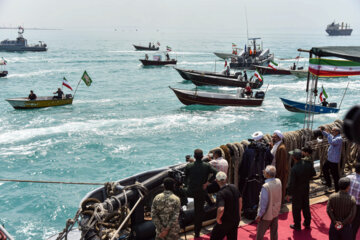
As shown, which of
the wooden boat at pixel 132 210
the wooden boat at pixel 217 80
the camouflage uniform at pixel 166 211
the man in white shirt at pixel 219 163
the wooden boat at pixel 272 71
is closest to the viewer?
the camouflage uniform at pixel 166 211

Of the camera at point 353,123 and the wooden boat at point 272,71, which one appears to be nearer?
the camera at point 353,123

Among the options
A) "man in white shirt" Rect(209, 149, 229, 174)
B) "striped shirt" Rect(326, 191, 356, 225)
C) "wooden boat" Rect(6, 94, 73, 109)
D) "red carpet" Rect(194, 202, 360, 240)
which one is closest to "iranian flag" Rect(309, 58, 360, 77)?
"red carpet" Rect(194, 202, 360, 240)

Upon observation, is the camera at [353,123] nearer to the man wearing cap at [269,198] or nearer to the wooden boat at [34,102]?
the man wearing cap at [269,198]

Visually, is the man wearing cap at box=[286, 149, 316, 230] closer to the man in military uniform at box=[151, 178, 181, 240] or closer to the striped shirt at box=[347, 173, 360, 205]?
the striped shirt at box=[347, 173, 360, 205]

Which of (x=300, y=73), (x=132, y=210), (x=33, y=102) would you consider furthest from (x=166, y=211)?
(x=300, y=73)

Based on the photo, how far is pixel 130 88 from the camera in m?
45.2

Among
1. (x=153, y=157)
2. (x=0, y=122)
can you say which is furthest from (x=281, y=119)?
(x=0, y=122)

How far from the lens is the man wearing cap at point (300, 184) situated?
6.01 meters

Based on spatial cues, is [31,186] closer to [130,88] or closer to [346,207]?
[346,207]

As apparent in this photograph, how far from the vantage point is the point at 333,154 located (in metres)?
7.62

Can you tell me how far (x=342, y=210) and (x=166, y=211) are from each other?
2.49 m

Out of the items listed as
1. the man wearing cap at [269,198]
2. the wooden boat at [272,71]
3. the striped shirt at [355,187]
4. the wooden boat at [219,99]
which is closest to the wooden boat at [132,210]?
the man wearing cap at [269,198]

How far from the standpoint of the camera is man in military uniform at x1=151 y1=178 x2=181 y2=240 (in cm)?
477

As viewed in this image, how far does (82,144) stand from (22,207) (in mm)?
8134
